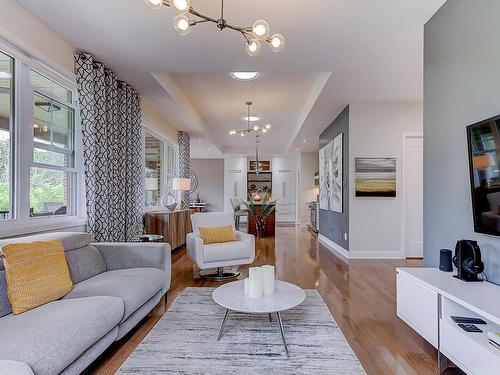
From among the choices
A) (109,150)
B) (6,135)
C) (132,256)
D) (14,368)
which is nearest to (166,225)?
(109,150)

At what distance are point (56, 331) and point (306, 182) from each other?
30.2ft

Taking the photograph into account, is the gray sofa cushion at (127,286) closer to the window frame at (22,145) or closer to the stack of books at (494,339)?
the window frame at (22,145)

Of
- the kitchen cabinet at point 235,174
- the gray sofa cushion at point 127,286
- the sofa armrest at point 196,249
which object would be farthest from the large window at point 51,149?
the kitchen cabinet at point 235,174

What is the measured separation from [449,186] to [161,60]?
3.14 m

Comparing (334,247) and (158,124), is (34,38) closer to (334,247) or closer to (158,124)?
(158,124)

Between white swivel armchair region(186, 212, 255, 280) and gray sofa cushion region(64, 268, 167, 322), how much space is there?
0.93m

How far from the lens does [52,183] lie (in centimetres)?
307

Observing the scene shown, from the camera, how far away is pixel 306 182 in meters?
10.2

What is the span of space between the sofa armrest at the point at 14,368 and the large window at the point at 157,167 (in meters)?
4.31

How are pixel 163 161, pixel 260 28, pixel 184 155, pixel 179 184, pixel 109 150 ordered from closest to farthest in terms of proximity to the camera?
pixel 260 28 < pixel 109 150 < pixel 179 184 < pixel 163 161 < pixel 184 155

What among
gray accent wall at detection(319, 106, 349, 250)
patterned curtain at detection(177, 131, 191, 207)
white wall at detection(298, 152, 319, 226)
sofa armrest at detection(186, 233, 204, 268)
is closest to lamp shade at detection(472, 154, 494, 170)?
sofa armrest at detection(186, 233, 204, 268)

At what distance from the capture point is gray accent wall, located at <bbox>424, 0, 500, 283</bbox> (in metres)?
1.98

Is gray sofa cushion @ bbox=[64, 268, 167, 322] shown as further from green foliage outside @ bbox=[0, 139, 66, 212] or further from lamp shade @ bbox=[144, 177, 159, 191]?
lamp shade @ bbox=[144, 177, 159, 191]

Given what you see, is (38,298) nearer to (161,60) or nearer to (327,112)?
(161,60)
